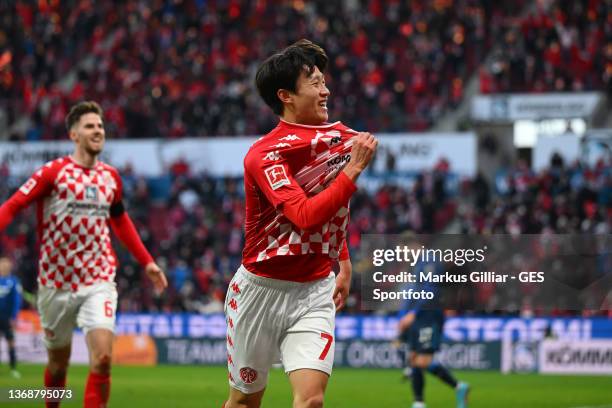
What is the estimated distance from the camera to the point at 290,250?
19.7 feet

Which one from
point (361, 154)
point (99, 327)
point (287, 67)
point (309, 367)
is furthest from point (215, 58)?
point (361, 154)

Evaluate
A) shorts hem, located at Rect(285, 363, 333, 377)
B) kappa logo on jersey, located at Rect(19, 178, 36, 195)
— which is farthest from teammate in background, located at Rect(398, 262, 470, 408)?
shorts hem, located at Rect(285, 363, 333, 377)

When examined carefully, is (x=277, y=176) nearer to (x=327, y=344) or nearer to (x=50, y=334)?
(x=327, y=344)

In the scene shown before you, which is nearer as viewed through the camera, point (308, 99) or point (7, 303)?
point (308, 99)

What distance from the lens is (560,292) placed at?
27.5 ft

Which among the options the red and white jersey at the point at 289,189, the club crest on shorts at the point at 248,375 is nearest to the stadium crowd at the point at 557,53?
the red and white jersey at the point at 289,189

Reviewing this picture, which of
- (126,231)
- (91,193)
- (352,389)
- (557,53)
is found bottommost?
(352,389)

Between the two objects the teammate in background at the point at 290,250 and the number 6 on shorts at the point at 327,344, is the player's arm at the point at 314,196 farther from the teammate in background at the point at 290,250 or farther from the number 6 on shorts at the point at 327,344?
the number 6 on shorts at the point at 327,344

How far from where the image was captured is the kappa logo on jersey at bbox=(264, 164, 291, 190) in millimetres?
5762

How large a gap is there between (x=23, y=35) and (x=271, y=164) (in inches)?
1302

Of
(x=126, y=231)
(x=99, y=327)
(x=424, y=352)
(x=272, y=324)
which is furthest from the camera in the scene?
(x=424, y=352)

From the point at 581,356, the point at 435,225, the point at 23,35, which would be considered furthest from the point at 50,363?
the point at 23,35

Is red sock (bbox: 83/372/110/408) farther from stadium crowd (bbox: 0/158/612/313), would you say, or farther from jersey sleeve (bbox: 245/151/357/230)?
stadium crowd (bbox: 0/158/612/313)

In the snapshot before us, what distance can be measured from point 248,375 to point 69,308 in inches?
126
